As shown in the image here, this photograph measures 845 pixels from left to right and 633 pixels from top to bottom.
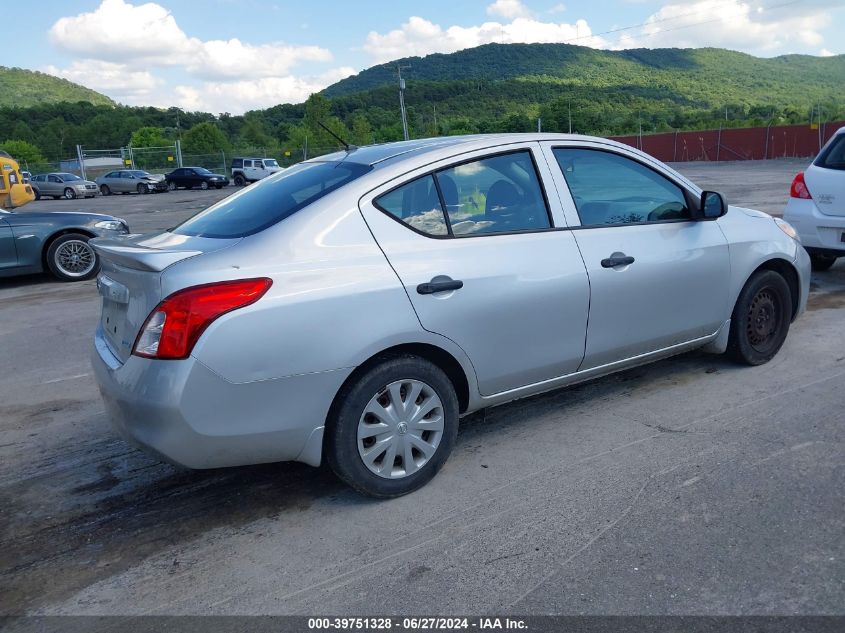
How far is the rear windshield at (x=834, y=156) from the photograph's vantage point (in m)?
7.18

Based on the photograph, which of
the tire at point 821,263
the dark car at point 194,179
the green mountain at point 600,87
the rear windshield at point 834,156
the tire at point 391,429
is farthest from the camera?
the green mountain at point 600,87

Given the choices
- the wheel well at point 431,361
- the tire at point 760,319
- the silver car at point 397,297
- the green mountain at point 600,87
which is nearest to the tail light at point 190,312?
the silver car at point 397,297

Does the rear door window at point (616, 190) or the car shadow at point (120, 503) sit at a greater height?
the rear door window at point (616, 190)

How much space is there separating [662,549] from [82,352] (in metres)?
5.32

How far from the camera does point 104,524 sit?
3289mm

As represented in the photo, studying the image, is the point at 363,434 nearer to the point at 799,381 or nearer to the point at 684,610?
the point at 684,610

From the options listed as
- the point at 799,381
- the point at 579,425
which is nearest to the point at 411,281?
the point at 579,425


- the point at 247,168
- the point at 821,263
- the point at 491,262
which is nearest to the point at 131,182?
the point at 247,168

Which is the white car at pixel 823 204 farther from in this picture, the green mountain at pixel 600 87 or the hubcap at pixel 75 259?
the green mountain at pixel 600 87

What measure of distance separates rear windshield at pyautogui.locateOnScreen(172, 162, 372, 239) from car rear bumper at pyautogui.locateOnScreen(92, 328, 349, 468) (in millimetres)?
741

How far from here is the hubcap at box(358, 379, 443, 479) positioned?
3.24 meters

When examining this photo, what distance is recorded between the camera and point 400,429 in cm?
330

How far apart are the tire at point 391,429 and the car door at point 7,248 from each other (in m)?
8.30

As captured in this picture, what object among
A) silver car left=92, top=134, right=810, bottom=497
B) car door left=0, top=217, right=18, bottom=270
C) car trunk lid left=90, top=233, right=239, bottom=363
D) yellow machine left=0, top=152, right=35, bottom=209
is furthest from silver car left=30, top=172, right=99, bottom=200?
car trunk lid left=90, top=233, right=239, bottom=363
